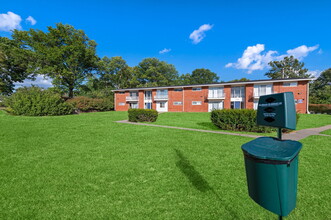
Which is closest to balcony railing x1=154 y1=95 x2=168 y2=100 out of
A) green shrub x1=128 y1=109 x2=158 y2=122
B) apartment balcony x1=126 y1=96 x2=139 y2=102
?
apartment balcony x1=126 y1=96 x2=139 y2=102

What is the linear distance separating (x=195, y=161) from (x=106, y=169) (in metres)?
2.54

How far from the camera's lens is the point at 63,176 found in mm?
3625

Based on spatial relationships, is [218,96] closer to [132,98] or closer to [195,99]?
[195,99]

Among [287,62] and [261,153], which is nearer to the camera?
[261,153]

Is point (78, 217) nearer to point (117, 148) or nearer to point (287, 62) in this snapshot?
point (117, 148)

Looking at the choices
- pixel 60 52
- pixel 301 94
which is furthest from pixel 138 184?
pixel 60 52

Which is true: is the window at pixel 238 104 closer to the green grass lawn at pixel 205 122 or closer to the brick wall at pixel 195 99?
the brick wall at pixel 195 99

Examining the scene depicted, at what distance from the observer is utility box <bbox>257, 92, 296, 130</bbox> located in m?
1.43

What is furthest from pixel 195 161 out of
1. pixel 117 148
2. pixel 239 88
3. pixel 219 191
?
pixel 239 88

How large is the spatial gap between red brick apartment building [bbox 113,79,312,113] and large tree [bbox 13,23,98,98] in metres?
10.6

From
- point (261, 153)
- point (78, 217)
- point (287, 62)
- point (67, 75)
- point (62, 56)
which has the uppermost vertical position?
point (287, 62)

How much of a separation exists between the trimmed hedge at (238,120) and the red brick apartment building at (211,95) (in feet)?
61.6

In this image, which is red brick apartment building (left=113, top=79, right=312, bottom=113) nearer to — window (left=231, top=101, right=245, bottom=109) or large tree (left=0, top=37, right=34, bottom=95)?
window (left=231, top=101, right=245, bottom=109)

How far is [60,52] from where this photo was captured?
31.4m
